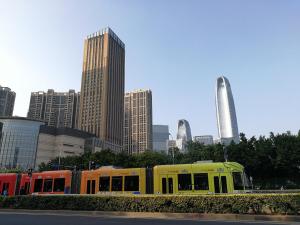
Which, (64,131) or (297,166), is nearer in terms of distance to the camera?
(297,166)

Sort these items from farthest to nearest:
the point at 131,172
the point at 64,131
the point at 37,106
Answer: the point at 37,106
the point at 64,131
the point at 131,172

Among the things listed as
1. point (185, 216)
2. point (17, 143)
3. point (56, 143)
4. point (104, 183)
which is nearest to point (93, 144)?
point (56, 143)

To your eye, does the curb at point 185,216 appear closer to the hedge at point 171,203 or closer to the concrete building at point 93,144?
the hedge at point 171,203

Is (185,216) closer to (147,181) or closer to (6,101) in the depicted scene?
(147,181)

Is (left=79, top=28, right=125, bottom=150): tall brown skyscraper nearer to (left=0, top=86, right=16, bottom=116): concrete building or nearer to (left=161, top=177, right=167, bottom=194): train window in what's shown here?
(left=0, top=86, right=16, bottom=116): concrete building

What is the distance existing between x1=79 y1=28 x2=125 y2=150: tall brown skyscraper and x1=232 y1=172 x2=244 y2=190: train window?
15262 centimetres

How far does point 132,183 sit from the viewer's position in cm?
2394

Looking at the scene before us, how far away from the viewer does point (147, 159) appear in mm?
64500

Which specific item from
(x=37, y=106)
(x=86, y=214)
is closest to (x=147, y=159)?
(x=86, y=214)

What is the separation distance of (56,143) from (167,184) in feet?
416

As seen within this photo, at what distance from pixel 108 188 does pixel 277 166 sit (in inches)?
1008

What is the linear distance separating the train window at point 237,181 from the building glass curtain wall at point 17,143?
120792 millimetres

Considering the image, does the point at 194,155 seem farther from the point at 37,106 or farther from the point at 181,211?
the point at 37,106

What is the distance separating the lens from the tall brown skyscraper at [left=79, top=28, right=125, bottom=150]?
176 metres
